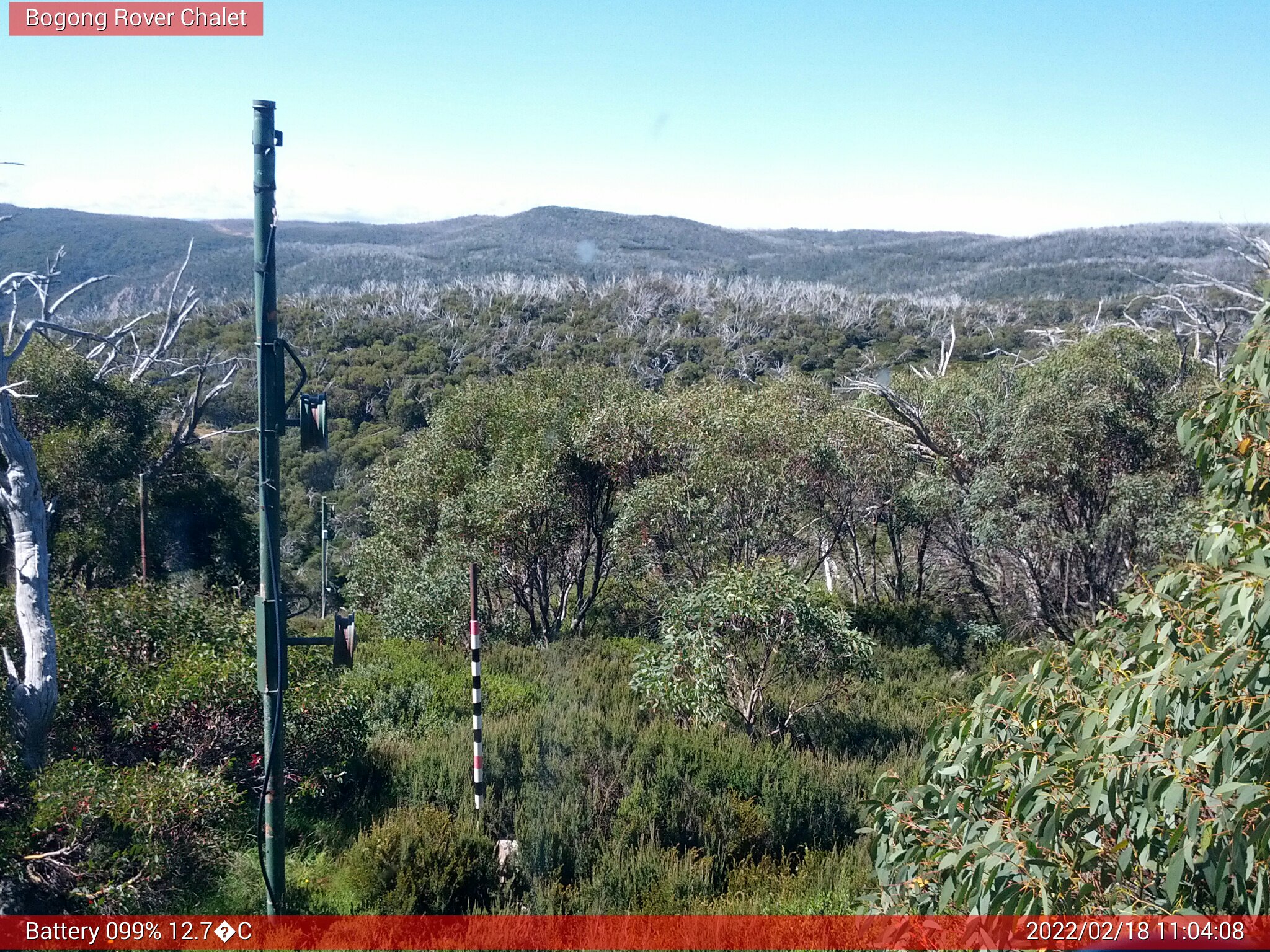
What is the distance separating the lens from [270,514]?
15.0ft

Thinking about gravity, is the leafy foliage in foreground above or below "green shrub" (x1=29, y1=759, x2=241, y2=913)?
above

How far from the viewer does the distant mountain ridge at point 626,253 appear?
2656 cm

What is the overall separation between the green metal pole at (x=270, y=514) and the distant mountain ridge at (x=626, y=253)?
30.1 ft

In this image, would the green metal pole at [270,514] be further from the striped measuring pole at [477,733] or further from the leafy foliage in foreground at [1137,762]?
the leafy foliage in foreground at [1137,762]

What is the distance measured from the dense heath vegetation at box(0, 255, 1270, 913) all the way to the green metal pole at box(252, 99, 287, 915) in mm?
914

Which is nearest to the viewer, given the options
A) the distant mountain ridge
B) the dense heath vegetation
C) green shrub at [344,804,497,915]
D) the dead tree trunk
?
the dense heath vegetation

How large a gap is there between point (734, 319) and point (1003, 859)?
2936 cm

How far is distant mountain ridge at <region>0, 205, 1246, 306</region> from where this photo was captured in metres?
26.6

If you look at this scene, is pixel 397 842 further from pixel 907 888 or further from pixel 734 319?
pixel 734 319

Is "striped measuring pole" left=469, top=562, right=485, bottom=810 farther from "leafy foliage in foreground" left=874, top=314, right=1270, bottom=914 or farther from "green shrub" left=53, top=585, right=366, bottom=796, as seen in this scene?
"leafy foliage in foreground" left=874, top=314, right=1270, bottom=914

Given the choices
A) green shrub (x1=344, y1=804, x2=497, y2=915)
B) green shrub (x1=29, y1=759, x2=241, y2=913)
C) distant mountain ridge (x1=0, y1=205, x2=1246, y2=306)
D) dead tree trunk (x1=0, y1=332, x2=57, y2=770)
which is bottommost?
green shrub (x1=344, y1=804, x2=497, y2=915)

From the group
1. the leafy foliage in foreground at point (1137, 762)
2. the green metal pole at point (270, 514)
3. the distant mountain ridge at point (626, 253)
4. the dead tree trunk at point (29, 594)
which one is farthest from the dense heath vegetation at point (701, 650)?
the distant mountain ridge at point (626, 253)

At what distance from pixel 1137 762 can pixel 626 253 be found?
1802 cm

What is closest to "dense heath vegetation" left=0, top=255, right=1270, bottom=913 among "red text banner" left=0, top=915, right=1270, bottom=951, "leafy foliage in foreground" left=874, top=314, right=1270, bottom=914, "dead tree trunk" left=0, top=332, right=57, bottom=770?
"leafy foliage in foreground" left=874, top=314, right=1270, bottom=914
